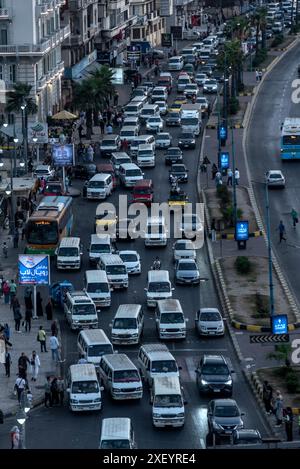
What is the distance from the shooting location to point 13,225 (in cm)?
9244

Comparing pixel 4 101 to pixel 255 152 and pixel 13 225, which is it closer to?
pixel 255 152

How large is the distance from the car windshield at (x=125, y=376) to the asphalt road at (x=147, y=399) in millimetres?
837

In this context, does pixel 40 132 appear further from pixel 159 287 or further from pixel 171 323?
pixel 171 323

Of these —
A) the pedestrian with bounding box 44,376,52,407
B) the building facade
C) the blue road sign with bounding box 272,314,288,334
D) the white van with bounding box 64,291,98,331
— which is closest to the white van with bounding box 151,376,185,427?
the pedestrian with bounding box 44,376,52,407

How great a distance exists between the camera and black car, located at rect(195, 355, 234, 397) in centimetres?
6253

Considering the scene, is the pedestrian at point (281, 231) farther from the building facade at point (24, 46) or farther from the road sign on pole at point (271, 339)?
the building facade at point (24, 46)

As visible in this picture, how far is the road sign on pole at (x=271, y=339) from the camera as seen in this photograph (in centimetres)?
6544

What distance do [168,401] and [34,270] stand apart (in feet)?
57.1

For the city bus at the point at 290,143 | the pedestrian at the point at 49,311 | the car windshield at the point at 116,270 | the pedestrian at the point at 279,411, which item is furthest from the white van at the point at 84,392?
the city bus at the point at 290,143

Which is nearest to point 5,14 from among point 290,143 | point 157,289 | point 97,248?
point 290,143

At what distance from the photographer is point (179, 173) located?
107625 mm
